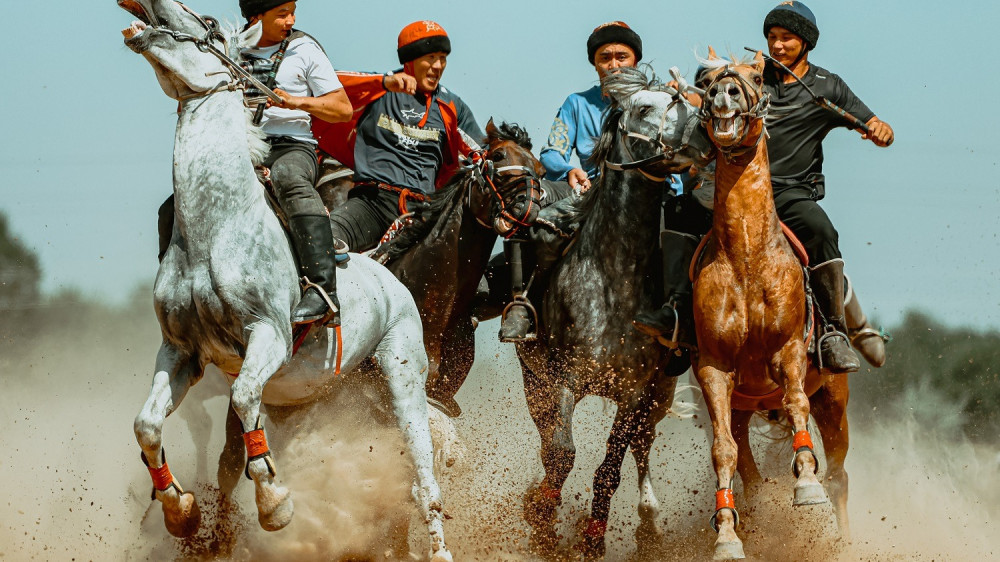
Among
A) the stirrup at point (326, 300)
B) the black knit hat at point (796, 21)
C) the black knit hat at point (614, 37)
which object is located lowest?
the stirrup at point (326, 300)

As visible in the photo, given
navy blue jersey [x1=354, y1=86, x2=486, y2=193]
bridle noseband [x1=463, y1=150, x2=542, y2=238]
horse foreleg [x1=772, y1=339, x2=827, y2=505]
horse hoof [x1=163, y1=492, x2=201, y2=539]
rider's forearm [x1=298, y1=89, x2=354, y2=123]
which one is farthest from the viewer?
navy blue jersey [x1=354, y1=86, x2=486, y2=193]

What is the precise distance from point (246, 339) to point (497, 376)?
115 inches

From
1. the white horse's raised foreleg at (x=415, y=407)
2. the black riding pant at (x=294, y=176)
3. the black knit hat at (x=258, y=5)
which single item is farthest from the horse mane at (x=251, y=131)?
the white horse's raised foreleg at (x=415, y=407)

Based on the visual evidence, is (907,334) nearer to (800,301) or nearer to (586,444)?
(586,444)

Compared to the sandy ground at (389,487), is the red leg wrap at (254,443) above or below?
above

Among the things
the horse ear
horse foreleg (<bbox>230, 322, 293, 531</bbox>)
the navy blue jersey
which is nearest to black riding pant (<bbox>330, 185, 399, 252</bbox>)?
the navy blue jersey

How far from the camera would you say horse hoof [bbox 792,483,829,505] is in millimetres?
6289

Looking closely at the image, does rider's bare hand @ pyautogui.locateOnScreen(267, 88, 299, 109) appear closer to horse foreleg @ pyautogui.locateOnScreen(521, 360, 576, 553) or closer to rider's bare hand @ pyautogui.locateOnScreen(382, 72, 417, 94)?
rider's bare hand @ pyautogui.locateOnScreen(382, 72, 417, 94)

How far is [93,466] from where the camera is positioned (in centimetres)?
965

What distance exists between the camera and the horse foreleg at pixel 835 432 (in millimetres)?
8008

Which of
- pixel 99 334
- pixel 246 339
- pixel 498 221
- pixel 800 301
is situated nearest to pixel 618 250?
pixel 498 221

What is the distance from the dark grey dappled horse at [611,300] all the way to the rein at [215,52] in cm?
232

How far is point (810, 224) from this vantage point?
24.5 feet

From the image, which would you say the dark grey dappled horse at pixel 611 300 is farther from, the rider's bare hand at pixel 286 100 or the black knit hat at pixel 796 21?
the rider's bare hand at pixel 286 100
